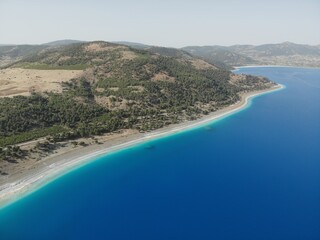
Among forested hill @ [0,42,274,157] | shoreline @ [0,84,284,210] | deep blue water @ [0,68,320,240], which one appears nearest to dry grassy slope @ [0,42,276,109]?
forested hill @ [0,42,274,157]

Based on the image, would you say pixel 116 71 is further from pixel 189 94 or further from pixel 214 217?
pixel 214 217

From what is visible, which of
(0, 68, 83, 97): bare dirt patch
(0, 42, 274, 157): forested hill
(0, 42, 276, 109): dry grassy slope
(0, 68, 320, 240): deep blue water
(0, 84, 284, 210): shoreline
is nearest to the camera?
(0, 68, 320, 240): deep blue water

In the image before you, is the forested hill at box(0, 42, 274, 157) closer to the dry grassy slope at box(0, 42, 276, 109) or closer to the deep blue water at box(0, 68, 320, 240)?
the dry grassy slope at box(0, 42, 276, 109)

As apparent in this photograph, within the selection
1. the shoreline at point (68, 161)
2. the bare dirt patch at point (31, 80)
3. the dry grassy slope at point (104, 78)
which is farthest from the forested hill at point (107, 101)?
the shoreline at point (68, 161)

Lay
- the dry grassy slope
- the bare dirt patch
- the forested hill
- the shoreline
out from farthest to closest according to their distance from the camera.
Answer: the dry grassy slope
the bare dirt patch
the forested hill
the shoreline

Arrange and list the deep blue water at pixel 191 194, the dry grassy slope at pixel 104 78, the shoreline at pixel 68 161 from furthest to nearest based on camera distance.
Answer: the dry grassy slope at pixel 104 78, the shoreline at pixel 68 161, the deep blue water at pixel 191 194

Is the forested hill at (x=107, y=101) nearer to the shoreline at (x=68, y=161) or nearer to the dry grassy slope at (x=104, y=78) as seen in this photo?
the dry grassy slope at (x=104, y=78)
